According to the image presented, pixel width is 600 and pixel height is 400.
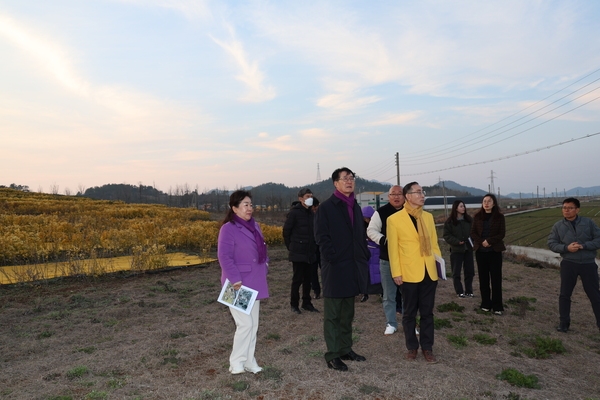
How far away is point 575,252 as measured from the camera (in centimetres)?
554

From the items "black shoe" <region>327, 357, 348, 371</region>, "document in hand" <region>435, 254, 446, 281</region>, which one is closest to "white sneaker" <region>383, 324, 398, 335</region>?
"document in hand" <region>435, 254, 446, 281</region>

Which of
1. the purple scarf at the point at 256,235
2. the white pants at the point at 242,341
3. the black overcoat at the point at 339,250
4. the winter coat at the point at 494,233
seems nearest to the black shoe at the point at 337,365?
the black overcoat at the point at 339,250

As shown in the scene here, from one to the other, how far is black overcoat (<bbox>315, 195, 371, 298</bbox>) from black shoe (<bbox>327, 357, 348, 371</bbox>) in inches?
24.7

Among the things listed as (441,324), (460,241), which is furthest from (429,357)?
(460,241)

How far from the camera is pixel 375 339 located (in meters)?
5.10

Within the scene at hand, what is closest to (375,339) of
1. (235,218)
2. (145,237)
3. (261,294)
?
(261,294)

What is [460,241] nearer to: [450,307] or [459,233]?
[459,233]

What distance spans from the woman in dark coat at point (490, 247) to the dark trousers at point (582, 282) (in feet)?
2.70

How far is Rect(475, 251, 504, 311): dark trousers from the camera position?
6270 mm

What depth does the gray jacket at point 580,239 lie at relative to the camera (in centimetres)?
547

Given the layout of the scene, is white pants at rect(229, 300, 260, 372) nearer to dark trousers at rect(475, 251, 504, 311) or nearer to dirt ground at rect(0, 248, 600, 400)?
dirt ground at rect(0, 248, 600, 400)

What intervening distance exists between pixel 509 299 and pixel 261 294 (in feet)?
17.2

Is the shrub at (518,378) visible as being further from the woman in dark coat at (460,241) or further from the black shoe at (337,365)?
the woman in dark coat at (460,241)

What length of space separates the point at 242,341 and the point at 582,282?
174 inches
